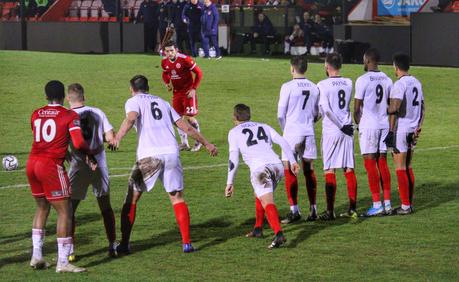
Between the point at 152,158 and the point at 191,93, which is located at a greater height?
the point at 191,93

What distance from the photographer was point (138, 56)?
42.6m

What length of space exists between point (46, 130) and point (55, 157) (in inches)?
12.1

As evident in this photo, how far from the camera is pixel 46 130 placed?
12109mm

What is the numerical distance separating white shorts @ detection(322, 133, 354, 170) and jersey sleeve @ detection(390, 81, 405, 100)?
855mm

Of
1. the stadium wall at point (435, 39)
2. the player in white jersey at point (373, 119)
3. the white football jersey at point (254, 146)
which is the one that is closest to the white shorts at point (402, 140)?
the player in white jersey at point (373, 119)

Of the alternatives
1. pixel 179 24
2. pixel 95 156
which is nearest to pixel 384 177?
pixel 95 156

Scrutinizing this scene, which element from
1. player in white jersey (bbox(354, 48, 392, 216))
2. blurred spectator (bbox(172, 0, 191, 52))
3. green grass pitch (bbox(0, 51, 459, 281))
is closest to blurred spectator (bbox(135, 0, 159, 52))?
blurred spectator (bbox(172, 0, 191, 52))

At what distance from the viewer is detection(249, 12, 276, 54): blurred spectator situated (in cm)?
4319

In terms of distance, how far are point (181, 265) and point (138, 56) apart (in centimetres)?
→ 3042

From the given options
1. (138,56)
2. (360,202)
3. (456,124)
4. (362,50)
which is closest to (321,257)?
(360,202)

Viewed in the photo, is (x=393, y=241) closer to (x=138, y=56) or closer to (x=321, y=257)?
(x=321, y=257)

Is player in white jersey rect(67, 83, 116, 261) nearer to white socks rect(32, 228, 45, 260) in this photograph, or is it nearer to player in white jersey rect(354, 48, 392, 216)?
white socks rect(32, 228, 45, 260)

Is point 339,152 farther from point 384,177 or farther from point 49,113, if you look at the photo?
point 49,113

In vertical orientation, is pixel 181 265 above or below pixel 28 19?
below
